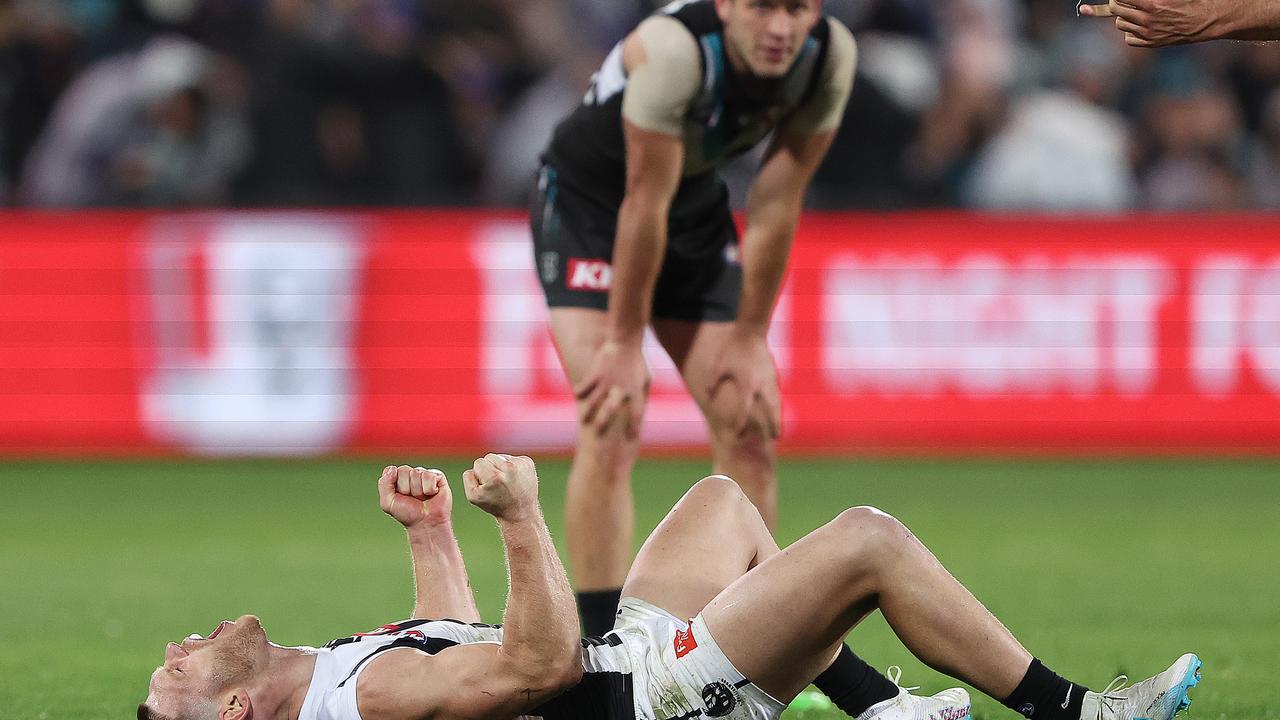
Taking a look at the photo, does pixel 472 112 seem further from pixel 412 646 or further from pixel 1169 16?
pixel 412 646

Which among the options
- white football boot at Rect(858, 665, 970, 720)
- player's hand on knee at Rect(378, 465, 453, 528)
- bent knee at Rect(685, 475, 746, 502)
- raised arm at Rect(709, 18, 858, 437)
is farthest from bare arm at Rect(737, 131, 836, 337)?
white football boot at Rect(858, 665, 970, 720)

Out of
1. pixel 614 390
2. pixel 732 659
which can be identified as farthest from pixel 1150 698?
pixel 614 390

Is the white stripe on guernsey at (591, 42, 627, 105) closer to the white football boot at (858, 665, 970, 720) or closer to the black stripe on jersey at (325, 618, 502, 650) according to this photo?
the black stripe on jersey at (325, 618, 502, 650)

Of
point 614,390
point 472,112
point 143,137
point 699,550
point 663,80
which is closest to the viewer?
point 699,550

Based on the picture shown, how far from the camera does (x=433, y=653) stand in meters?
4.43

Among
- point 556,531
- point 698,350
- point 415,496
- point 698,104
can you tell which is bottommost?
point 556,531

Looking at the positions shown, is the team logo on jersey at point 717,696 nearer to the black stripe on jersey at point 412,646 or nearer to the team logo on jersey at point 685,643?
the team logo on jersey at point 685,643

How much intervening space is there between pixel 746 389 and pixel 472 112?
6.79m

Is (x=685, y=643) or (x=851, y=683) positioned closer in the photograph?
(x=685, y=643)

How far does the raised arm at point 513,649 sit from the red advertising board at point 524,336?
729 cm

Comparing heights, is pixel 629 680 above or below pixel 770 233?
below

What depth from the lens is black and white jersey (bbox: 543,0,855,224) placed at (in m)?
6.11

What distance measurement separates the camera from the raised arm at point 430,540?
198 inches

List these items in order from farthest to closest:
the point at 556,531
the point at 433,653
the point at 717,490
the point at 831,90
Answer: the point at 556,531 → the point at 831,90 → the point at 717,490 → the point at 433,653
